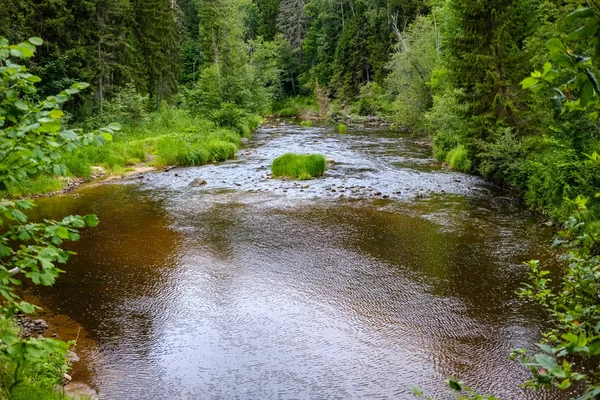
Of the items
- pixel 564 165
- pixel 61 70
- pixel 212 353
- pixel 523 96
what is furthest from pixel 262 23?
pixel 212 353

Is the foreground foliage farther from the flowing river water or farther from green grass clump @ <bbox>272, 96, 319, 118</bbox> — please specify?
green grass clump @ <bbox>272, 96, 319, 118</bbox>

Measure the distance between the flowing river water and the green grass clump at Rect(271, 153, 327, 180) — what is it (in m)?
1.99

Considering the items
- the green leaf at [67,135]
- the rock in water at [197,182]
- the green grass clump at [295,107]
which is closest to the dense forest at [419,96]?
the green leaf at [67,135]

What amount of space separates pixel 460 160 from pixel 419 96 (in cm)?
1016

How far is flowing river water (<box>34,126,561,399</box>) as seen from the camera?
640cm

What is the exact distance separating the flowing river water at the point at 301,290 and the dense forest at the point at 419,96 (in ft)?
4.04

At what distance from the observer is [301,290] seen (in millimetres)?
9133

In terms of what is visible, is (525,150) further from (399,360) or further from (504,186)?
(399,360)

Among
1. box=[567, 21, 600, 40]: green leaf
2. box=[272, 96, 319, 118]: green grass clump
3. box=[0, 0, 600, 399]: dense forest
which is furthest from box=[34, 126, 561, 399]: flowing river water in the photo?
box=[272, 96, 319, 118]: green grass clump

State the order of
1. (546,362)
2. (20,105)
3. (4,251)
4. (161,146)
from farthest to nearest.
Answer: (161,146) → (20,105) → (4,251) → (546,362)

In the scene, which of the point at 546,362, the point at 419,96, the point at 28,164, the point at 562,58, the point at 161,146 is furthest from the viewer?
the point at 419,96

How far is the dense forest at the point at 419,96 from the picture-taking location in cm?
262

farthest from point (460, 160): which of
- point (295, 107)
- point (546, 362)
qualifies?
point (295, 107)

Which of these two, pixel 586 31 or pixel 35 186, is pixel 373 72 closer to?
pixel 35 186
